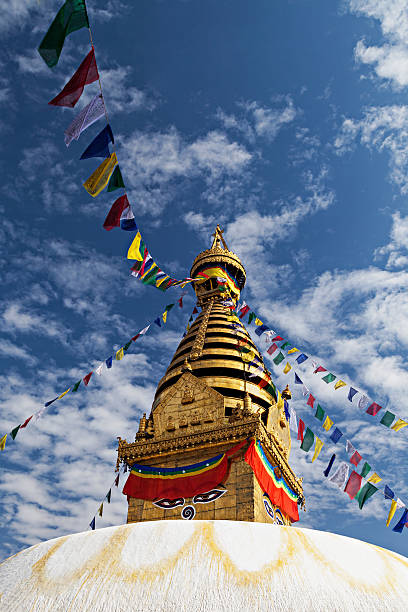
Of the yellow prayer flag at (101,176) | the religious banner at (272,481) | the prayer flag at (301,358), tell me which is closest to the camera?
the yellow prayer flag at (101,176)

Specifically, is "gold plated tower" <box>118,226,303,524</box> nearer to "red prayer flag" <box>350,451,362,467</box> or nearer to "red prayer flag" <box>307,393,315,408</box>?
"red prayer flag" <box>307,393,315,408</box>

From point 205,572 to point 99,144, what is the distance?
212 inches

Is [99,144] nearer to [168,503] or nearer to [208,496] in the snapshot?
[208,496]

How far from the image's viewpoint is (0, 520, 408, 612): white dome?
256cm

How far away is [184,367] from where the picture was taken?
1410 cm

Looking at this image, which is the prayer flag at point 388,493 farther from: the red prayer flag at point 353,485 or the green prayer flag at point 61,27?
the green prayer flag at point 61,27

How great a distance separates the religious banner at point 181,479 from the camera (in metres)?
10.9

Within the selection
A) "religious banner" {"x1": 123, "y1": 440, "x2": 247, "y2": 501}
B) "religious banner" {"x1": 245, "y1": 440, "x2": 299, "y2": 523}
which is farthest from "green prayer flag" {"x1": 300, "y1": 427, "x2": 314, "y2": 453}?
"religious banner" {"x1": 123, "y1": 440, "x2": 247, "y2": 501}

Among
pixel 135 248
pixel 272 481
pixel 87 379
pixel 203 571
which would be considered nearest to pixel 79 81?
pixel 135 248

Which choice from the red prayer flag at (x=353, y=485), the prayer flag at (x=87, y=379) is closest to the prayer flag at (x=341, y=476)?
the red prayer flag at (x=353, y=485)

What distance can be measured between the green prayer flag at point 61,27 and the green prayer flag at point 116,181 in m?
1.91

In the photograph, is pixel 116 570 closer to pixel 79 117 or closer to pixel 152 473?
pixel 79 117

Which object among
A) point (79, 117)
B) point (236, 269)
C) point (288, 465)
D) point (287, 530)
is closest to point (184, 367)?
point (288, 465)

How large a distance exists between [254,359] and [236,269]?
6795mm
